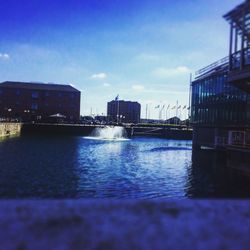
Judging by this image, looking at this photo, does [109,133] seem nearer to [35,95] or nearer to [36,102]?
[36,102]

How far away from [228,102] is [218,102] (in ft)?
8.74

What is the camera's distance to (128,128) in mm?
109312

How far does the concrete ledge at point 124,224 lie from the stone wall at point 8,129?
73419mm

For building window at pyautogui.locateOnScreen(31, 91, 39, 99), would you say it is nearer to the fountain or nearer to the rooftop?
the rooftop

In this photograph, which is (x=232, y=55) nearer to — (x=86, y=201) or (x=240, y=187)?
(x=240, y=187)

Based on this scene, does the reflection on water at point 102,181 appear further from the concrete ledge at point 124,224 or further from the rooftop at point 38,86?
the rooftop at point 38,86

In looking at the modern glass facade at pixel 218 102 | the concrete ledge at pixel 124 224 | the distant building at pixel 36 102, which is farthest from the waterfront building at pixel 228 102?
the distant building at pixel 36 102

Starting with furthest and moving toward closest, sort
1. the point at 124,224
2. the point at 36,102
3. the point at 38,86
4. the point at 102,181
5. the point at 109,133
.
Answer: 1. the point at 38,86
2. the point at 36,102
3. the point at 109,133
4. the point at 102,181
5. the point at 124,224

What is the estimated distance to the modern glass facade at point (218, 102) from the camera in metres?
47.9

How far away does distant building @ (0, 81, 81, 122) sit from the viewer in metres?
121

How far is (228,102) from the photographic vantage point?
50562 millimetres

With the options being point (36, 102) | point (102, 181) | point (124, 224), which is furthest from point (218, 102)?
point (36, 102)

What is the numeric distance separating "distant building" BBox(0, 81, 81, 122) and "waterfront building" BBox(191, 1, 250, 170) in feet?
222

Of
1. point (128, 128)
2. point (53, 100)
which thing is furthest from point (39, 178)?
point (53, 100)
